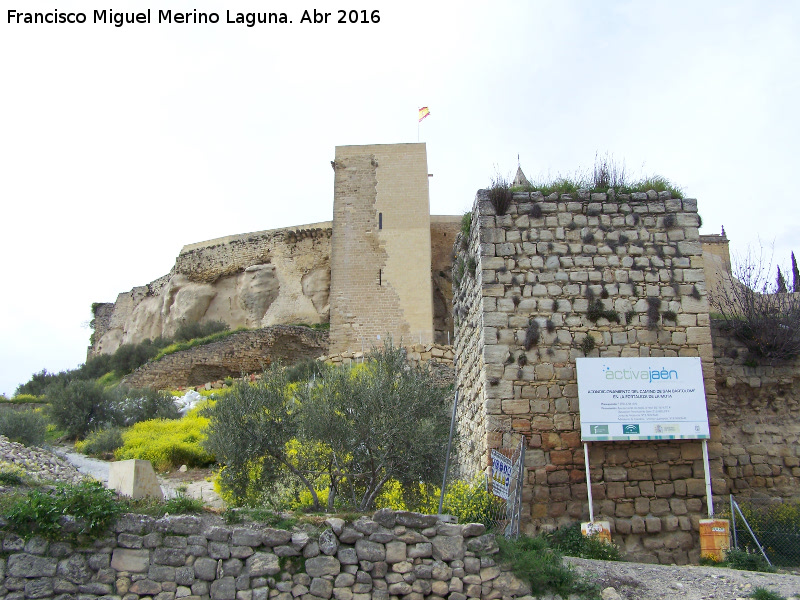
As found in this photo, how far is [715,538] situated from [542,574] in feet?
9.81

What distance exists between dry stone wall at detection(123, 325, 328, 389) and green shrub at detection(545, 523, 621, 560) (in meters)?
19.4

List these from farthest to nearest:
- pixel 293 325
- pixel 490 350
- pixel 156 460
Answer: pixel 293 325 → pixel 156 460 → pixel 490 350

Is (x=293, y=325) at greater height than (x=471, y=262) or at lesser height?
greater

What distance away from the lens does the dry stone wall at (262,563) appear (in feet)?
19.7

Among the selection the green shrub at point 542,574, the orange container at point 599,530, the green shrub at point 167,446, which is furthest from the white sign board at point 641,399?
the green shrub at point 167,446

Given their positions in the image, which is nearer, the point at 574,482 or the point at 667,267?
the point at 574,482

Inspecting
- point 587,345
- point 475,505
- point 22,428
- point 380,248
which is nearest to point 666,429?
point 587,345

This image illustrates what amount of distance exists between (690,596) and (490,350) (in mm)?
3598

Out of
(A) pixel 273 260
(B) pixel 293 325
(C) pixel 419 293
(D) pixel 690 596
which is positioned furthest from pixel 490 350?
(A) pixel 273 260

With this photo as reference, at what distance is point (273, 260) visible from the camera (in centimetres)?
3262

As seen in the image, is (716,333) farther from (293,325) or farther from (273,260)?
(273,260)

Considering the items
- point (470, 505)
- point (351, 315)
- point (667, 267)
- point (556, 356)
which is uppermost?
point (351, 315)

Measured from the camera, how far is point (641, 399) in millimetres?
8906

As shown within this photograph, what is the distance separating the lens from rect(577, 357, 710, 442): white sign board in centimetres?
879
